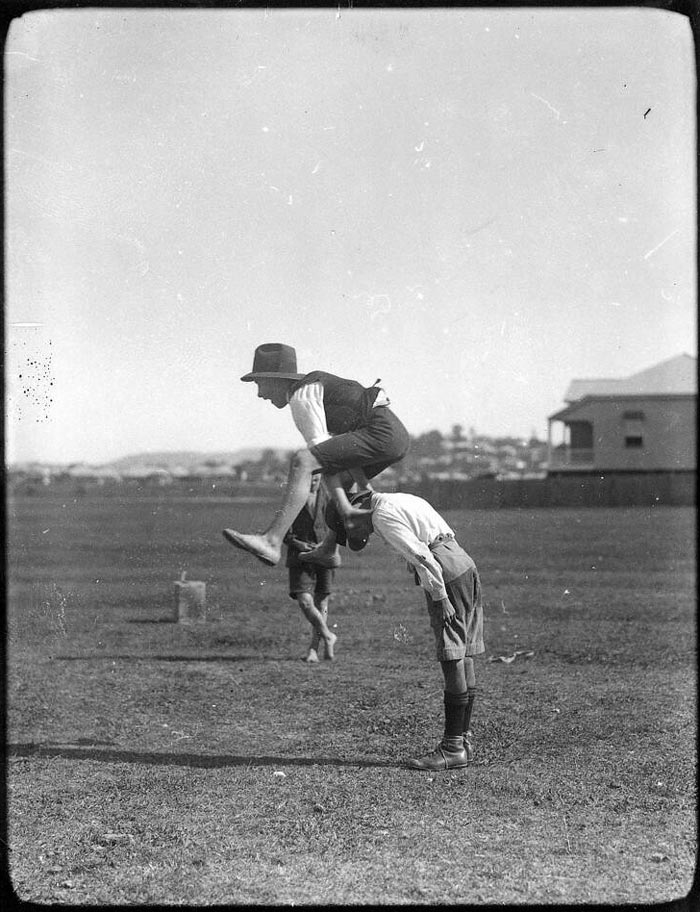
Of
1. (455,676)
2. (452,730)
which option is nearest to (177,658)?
(452,730)

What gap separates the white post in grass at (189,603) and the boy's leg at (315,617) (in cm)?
284

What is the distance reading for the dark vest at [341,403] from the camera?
489 centimetres

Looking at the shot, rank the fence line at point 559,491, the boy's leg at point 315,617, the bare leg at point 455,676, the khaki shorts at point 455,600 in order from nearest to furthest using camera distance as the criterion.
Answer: the khaki shorts at point 455,600, the bare leg at point 455,676, the boy's leg at point 315,617, the fence line at point 559,491

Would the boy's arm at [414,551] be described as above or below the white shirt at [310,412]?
below

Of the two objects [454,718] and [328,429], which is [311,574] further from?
[328,429]

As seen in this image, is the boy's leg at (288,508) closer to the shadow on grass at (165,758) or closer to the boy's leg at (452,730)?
the boy's leg at (452,730)

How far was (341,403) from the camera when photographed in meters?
4.91

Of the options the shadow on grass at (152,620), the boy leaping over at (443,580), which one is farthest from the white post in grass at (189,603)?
the boy leaping over at (443,580)

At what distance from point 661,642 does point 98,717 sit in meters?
5.61

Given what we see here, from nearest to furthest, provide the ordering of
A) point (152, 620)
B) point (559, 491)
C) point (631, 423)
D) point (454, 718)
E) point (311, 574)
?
point (454, 718), point (311, 574), point (152, 620), point (559, 491), point (631, 423)

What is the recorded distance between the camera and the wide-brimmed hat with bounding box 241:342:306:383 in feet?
16.2

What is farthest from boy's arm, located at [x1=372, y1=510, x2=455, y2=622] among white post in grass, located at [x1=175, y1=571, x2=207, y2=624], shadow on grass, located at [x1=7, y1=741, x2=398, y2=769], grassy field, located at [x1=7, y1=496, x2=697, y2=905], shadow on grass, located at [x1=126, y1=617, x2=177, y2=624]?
shadow on grass, located at [x1=126, y1=617, x2=177, y2=624]

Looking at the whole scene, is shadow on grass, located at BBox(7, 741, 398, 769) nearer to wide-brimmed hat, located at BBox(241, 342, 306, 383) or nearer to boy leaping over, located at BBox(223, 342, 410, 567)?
boy leaping over, located at BBox(223, 342, 410, 567)

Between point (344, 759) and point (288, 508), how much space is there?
6.16 ft
